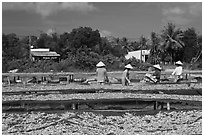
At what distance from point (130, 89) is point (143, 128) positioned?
3.72m

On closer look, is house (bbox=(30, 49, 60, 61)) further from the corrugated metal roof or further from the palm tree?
the palm tree

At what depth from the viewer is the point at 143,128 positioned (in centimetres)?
489

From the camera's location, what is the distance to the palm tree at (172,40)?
34.7 metres

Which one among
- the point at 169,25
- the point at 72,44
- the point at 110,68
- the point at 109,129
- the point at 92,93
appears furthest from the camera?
the point at 169,25

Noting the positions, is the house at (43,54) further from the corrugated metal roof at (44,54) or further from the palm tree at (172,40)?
the palm tree at (172,40)

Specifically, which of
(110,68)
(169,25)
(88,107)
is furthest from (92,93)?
(169,25)

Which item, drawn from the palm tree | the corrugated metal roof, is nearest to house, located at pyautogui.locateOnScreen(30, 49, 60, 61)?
the corrugated metal roof

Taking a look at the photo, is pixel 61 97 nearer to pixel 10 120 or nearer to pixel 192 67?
pixel 10 120

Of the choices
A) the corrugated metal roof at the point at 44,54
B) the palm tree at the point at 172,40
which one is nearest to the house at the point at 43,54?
the corrugated metal roof at the point at 44,54

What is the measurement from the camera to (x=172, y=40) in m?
34.9

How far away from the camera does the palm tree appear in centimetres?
3472

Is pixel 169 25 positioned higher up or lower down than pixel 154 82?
higher up

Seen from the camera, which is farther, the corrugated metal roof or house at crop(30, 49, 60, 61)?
the corrugated metal roof

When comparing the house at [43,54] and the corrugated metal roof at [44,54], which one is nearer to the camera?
the house at [43,54]
